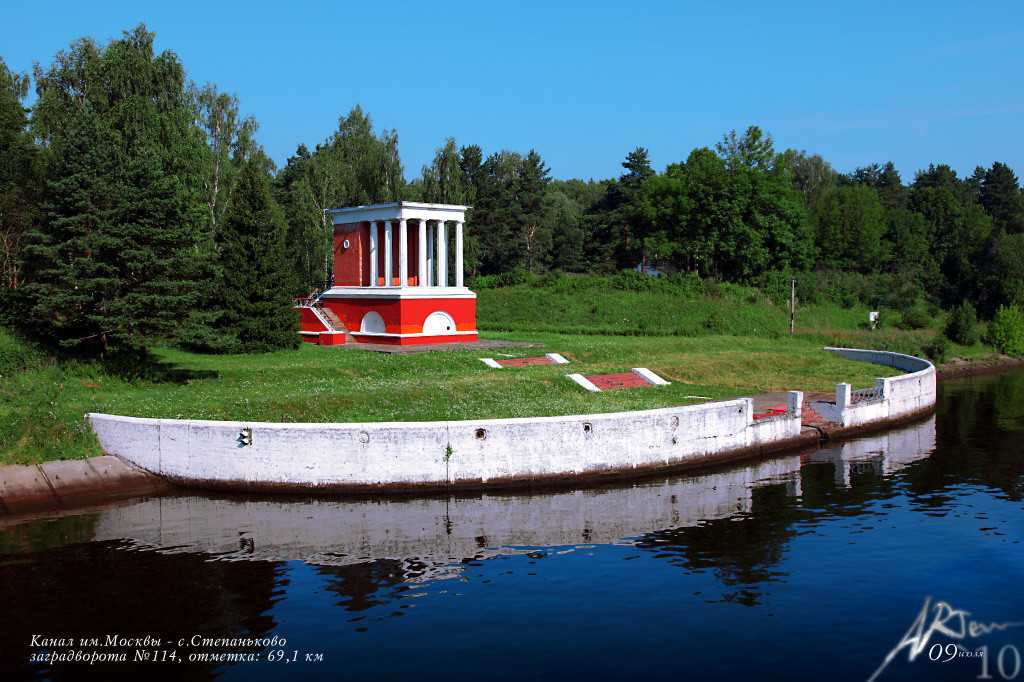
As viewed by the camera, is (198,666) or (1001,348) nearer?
(198,666)

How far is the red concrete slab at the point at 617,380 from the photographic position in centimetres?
3247

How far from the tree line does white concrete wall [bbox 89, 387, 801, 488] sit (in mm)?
8057

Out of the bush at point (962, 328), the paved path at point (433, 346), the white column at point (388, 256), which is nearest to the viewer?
the paved path at point (433, 346)

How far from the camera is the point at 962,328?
6081cm

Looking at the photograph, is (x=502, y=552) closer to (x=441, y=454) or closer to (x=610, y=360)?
(x=441, y=454)

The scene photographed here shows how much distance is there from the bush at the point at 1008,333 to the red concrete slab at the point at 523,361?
1709 inches

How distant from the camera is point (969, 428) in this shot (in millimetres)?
31734

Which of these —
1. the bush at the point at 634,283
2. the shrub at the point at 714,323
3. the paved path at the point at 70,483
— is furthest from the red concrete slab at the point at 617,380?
the bush at the point at 634,283

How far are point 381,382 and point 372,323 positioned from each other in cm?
1584

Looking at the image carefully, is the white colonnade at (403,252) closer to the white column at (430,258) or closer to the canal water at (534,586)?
the white column at (430,258)

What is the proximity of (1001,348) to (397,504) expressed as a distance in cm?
5874

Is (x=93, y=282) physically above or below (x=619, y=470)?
above

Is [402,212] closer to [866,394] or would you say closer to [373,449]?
[373,449]

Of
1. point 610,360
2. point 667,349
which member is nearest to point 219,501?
point 610,360
